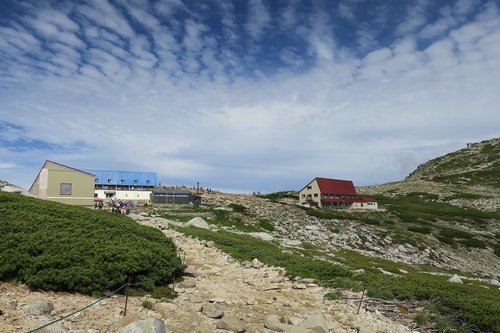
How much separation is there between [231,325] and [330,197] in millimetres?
80066

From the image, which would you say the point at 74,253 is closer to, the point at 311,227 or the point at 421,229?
the point at 311,227

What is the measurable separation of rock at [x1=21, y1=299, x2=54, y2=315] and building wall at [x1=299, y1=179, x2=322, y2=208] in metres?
79.2

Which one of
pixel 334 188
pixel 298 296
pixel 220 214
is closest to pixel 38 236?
pixel 298 296

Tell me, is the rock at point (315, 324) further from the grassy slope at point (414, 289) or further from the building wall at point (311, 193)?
the building wall at point (311, 193)

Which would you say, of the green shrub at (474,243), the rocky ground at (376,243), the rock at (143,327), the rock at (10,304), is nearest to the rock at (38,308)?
the rock at (10,304)

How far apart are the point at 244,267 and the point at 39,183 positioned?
37.7m

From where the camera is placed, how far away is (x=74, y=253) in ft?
45.0

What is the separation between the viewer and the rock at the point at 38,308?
10.3 m

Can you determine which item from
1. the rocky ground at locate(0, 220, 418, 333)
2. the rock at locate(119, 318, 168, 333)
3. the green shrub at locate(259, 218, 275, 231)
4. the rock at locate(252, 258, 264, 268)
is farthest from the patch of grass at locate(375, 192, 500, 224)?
the rock at locate(119, 318, 168, 333)

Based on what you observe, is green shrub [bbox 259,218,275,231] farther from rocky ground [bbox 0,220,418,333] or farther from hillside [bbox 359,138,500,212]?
hillside [bbox 359,138,500,212]

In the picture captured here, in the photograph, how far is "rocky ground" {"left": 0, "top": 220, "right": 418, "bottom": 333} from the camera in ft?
33.9

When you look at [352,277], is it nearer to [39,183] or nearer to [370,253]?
[370,253]

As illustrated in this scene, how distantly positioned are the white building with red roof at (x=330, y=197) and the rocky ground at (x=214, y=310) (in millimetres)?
70153

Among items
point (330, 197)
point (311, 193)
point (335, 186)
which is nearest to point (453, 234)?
point (330, 197)
